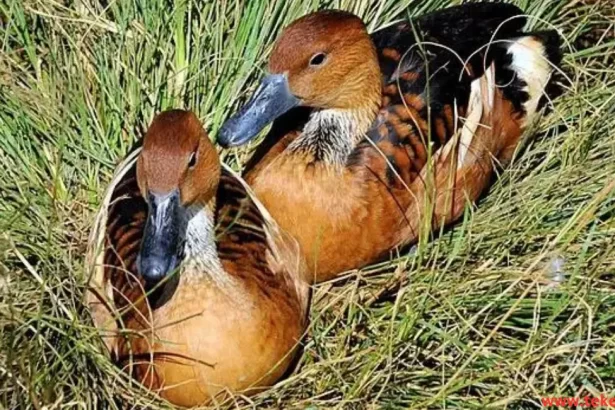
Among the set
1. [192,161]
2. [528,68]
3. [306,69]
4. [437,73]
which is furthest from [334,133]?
[528,68]

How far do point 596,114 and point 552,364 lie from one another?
0.87 meters

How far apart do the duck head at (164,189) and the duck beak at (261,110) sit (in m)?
0.41

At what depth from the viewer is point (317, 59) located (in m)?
3.33

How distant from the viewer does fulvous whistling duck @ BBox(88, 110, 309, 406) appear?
285 cm

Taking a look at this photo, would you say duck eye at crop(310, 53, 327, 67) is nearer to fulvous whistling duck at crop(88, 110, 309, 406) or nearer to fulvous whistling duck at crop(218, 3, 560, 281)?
fulvous whistling duck at crop(218, 3, 560, 281)

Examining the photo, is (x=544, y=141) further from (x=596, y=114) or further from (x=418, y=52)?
(x=418, y=52)

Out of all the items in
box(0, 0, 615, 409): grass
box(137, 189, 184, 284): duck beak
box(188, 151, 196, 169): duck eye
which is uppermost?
box(188, 151, 196, 169): duck eye

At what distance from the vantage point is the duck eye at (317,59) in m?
3.31

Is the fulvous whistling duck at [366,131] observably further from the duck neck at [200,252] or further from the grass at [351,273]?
the duck neck at [200,252]

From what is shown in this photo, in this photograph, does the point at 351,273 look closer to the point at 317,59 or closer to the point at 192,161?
the point at 317,59

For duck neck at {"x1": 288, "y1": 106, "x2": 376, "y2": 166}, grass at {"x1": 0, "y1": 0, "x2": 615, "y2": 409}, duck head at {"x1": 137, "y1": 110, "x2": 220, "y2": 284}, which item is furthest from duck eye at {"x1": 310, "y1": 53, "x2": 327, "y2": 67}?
duck head at {"x1": 137, "y1": 110, "x2": 220, "y2": 284}

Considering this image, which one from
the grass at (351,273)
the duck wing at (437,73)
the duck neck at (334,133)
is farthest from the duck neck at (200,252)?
the duck wing at (437,73)

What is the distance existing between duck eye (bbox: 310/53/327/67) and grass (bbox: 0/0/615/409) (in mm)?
357

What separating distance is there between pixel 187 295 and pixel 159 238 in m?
0.18
